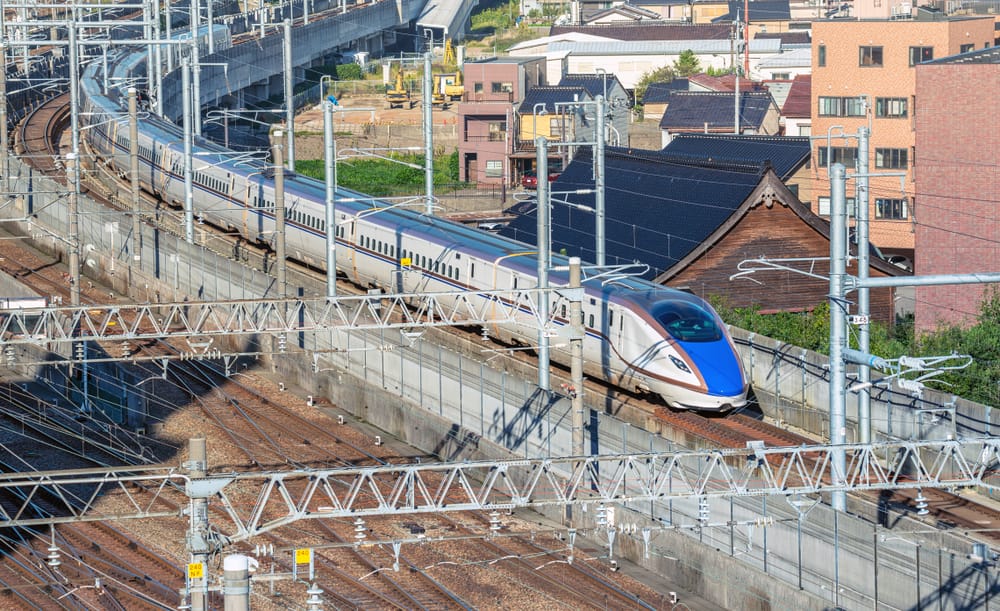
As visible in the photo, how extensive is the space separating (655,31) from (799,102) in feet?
90.8

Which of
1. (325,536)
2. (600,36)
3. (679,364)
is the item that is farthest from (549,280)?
(600,36)

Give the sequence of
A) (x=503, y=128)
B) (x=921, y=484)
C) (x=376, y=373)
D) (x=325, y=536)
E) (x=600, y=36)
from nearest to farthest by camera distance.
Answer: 1. (x=921, y=484)
2. (x=325, y=536)
3. (x=376, y=373)
4. (x=503, y=128)
5. (x=600, y=36)

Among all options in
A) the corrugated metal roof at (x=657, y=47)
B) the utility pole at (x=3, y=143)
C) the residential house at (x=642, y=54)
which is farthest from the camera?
the corrugated metal roof at (x=657, y=47)

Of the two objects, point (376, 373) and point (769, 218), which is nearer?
point (376, 373)

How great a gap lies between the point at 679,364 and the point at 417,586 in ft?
20.2

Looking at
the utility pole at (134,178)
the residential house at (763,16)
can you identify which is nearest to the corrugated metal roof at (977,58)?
the utility pole at (134,178)

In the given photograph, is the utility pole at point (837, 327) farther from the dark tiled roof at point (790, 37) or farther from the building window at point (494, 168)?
the dark tiled roof at point (790, 37)

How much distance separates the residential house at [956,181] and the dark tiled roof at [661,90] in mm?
33950

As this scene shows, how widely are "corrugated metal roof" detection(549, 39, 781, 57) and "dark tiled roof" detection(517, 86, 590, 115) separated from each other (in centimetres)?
1425

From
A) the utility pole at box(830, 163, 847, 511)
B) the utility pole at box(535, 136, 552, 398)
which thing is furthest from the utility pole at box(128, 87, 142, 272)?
the utility pole at box(830, 163, 847, 511)

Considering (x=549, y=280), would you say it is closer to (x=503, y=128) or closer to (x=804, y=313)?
(x=804, y=313)

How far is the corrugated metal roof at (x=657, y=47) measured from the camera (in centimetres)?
8219

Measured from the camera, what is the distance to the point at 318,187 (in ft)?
133

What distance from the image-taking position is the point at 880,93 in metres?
49.4
